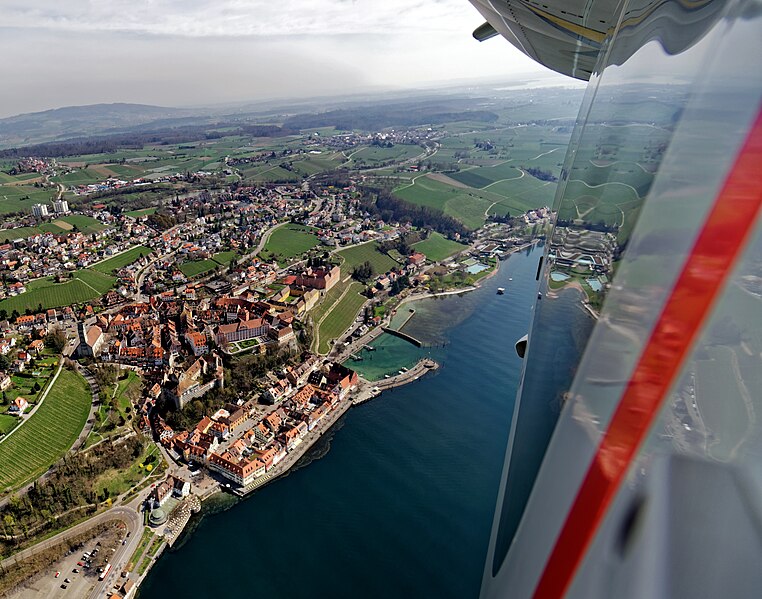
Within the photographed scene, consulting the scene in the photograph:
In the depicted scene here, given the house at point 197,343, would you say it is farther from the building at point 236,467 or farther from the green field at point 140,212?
the green field at point 140,212

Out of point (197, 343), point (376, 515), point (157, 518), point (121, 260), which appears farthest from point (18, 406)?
point (121, 260)

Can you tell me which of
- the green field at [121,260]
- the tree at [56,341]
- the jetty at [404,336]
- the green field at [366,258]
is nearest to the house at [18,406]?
the tree at [56,341]

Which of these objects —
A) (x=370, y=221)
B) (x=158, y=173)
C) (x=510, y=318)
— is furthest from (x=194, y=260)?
(x=158, y=173)

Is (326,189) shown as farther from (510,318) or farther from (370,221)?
(510,318)

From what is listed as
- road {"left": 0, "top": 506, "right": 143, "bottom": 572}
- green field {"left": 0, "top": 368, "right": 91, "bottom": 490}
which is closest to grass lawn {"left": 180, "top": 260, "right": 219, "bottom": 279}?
green field {"left": 0, "top": 368, "right": 91, "bottom": 490}

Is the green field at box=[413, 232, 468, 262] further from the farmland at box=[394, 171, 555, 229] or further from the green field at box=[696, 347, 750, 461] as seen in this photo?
the green field at box=[696, 347, 750, 461]

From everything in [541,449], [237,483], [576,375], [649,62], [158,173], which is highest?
[649,62]

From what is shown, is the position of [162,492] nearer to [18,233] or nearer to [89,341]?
[89,341]
